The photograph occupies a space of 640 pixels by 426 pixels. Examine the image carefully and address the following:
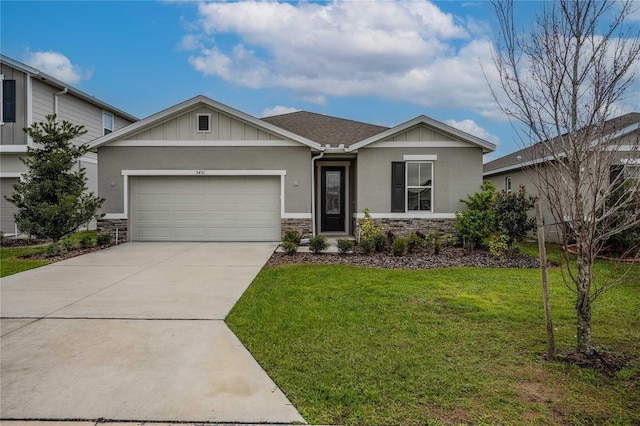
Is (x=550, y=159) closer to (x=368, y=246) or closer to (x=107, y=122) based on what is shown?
(x=368, y=246)

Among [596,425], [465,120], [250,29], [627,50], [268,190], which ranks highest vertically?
[250,29]

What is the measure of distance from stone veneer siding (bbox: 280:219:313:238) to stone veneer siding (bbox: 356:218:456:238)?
1741 mm

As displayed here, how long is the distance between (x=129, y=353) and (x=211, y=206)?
357 inches

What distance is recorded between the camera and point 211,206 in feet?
42.1

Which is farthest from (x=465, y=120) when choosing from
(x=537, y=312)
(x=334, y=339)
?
(x=334, y=339)

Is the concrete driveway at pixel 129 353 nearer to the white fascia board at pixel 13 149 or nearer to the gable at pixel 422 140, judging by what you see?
the gable at pixel 422 140

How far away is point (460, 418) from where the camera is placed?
2863 millimetres

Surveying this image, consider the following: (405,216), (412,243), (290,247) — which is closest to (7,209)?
(290,247)

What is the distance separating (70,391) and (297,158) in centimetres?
1001

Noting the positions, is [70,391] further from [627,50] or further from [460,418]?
[627,50]

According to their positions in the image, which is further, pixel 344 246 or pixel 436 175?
pixel 436 175

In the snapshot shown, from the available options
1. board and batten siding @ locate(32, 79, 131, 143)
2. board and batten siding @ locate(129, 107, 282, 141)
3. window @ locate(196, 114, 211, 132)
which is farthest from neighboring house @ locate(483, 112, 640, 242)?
board and batten siding @ locate(32, 79, 131, 143)

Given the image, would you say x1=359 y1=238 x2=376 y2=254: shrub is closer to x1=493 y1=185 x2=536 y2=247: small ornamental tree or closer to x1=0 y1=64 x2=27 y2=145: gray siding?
x1=493 y1=185 x2=536 y2=247: small ornamental tree

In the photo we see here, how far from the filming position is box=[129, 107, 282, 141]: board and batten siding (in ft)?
41.5
